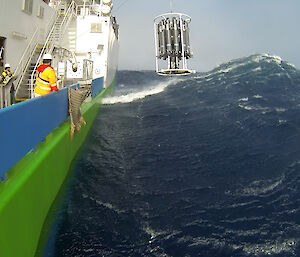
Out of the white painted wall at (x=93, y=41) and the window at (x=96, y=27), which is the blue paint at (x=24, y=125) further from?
the window at (x=96, y=27)

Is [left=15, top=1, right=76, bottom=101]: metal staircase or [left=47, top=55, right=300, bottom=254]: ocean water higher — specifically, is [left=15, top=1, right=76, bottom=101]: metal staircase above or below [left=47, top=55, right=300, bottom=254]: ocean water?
above

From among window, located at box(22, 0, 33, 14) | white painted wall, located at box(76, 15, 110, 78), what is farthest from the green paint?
white painted wall, located at box(76, 15, 110, 78)

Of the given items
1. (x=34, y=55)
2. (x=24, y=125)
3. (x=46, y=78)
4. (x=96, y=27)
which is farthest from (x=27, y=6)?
(x=24, y=125)

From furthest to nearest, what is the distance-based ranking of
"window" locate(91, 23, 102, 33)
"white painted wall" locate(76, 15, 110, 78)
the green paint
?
"window" locate(91, 23, 102, 33) → "white painted wall" locate(76, 15, 110, 78) → the green paint

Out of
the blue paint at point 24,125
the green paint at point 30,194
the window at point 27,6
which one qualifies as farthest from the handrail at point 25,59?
the green paint at point 30,194

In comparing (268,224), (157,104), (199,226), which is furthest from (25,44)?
(268,224)

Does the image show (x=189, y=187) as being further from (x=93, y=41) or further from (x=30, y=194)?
(x=93, y=41)

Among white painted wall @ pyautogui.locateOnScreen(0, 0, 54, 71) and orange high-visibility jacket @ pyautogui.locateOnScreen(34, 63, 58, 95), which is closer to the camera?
orange high-visibility jacket @ pyautogui.locateOnScreen(34, 63, 58, 95)

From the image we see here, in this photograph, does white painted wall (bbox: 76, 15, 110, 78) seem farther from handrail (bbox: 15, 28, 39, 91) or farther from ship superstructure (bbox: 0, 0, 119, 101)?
handrail (bbox: 15, 28, 39, 91)
